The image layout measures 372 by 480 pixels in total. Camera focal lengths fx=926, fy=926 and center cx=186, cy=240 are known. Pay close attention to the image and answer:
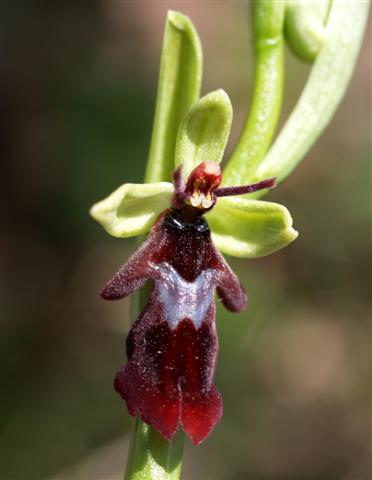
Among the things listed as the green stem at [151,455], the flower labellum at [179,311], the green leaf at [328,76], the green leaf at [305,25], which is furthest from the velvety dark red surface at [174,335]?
the green leaf at [305,25]

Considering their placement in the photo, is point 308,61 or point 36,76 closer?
point 308,61

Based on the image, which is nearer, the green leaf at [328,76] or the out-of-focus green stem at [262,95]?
the out-of-focus green stem at [262,95]

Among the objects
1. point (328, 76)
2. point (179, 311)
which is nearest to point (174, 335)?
point (179, 311)

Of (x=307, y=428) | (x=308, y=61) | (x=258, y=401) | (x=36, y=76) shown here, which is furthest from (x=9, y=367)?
(x=308, y=61)

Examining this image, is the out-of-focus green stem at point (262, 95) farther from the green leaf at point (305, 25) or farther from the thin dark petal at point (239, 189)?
the thin dark petal at point (239, 189)

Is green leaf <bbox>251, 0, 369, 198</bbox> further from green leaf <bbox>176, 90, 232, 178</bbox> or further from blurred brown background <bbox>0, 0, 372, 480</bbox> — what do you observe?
blurred brown background <bbox>0, 0, 372, 480</bbox>

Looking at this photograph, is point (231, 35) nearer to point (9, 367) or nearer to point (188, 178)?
point (9, 367)

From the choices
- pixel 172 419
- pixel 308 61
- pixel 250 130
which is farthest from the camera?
pixel 308 61

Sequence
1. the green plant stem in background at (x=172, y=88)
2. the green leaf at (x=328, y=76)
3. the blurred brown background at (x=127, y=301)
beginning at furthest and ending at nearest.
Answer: the blurred brown background at (x=127, y=301)
the green leaf at (x=328, y=76)
the green plant stem in background at (x=172, y=88)

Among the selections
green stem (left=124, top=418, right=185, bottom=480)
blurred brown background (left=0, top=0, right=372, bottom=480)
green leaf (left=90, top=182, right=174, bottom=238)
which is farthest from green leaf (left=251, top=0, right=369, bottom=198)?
blurred brown background (left=0, top=0, right=372, bottom=480)
